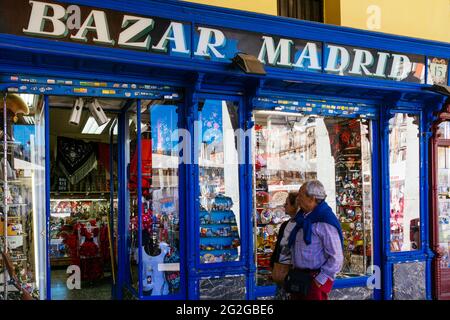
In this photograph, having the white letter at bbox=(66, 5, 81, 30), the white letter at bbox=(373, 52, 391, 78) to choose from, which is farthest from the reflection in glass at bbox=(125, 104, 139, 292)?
the white letter at bbox=(373, 52, 391, 78)

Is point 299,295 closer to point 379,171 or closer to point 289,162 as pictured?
point 289,162

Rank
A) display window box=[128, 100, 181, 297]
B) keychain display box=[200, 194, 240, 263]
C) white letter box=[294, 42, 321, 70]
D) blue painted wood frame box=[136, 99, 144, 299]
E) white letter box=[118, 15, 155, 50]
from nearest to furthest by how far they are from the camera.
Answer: white letter box=[118, 15, 155, 50] < blue painted wood frame box=[136, 99, 144, 299] < display window box=[128, 100, 181, 297] < keychain display box=[200, 194, 240, 263] < white letter box=[294, 42, 321, 70]

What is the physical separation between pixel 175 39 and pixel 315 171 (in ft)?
9.56

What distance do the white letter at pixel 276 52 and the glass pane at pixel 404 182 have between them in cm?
211

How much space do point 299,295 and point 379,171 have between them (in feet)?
11.6

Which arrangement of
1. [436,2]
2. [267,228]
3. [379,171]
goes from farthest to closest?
[436,2] < [379,171] < [267,228]

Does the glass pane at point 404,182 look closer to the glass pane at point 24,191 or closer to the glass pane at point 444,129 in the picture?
the glass pane at point 444,129

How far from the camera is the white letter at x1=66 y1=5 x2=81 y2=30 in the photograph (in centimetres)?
552

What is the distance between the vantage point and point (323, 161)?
752 centimetres

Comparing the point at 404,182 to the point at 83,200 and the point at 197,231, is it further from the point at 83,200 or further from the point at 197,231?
the point at 83,200

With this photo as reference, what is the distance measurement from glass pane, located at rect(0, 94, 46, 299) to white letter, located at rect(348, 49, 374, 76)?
4.38 metres

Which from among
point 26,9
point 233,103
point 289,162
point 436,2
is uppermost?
point 436,2

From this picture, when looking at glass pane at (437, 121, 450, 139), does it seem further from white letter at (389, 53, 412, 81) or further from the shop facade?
white letter at (389, 53, 412, 81)

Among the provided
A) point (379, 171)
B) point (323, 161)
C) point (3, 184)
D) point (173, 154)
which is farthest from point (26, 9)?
point (379, 171)
